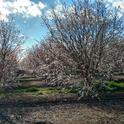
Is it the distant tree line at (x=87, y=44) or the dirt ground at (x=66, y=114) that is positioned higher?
the distant tree line at (x=87, y=44)

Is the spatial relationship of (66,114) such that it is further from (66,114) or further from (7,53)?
(7,53)

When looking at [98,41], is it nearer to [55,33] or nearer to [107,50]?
[107,50]

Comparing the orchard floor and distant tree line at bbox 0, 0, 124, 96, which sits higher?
distant tree line at bbox 0, 0, 124, 96

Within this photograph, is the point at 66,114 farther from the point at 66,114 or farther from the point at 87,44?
the point at 87,44

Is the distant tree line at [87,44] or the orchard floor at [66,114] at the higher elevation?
the distant tree line at [87,44]

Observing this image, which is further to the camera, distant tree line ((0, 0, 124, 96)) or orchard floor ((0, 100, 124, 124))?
distant tree line ((0, 0, 124, 96))

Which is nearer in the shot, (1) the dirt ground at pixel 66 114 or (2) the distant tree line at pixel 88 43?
(1) the dirt ground at pixel 66 114

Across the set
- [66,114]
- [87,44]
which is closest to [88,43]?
[87,44]

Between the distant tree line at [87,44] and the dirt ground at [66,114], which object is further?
the distant tree line at [87,44]

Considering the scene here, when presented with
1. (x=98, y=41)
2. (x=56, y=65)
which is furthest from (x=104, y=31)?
(x=56, y=65)

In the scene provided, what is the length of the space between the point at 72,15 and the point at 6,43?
50.1 feet

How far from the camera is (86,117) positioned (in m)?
18.2

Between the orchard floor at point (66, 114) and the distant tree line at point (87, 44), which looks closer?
the orchard floor at point (66, 114)

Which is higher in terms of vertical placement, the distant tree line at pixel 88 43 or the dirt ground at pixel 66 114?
the distant tree line at pixel 88 43
